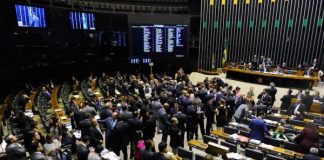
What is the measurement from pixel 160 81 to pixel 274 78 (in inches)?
264

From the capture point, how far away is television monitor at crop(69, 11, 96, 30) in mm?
14065

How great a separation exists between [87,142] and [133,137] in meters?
1.79

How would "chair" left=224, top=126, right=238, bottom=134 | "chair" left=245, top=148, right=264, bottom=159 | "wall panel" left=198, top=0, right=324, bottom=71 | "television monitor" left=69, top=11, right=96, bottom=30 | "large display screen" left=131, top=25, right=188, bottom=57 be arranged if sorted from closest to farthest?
"chair" left=245, top=148, right=264, bottom=159 → "chair" left=224, top=126, right=238, bottom=134 → "television monitor" left=69, top=11, right=96, bottom=30 → "large display screen" left=131, top=25, right=188, bottom=57 → "wall panel" left=198, top=0, right=324, bottom=71

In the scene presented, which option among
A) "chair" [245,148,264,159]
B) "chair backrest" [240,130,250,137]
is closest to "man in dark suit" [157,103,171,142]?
"chair backrest" [240,130,250,137]

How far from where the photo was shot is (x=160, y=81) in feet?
46.1

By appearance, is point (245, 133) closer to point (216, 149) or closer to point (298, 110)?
point (216, 149)

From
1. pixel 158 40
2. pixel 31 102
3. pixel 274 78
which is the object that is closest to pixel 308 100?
pixel 274 78

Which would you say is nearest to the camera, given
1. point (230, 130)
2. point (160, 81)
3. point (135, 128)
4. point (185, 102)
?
point (135, 128)

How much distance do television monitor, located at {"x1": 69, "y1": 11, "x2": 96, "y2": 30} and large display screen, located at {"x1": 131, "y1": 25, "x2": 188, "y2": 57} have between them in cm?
245

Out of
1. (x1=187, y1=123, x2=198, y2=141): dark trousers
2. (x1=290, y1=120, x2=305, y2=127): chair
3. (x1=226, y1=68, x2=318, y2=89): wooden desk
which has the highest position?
(x1=226, y1=68, x2=318, y2=89): wooden desk

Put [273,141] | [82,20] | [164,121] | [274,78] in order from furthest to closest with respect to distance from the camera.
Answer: [274,78], [82,20], [164,121], [273,141]

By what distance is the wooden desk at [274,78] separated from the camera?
14.7 meters

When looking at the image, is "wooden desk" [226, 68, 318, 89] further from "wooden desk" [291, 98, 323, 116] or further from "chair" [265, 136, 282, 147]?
"chair" [265, 136, 282, 147]

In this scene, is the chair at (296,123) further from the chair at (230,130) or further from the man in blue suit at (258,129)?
the chair at (230,130)
